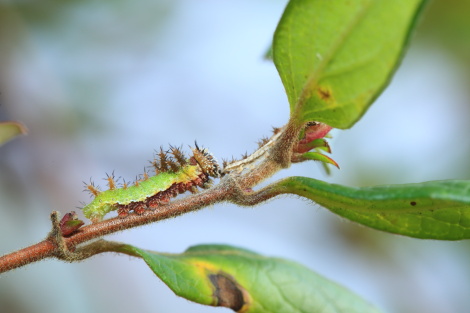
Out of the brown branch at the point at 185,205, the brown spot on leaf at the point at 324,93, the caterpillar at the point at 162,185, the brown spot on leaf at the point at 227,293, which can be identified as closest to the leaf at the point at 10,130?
the caterpillar at the point at 162,185

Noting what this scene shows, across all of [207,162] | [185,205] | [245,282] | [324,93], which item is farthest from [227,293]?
[324,93]

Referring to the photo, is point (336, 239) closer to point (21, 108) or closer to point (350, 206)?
point (21, 108)

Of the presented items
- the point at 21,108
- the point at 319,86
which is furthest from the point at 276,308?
the point at 21,108

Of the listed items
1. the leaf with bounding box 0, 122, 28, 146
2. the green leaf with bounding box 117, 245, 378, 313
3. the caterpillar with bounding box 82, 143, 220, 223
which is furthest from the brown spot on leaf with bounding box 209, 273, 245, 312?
the leaf with bounding box 0, 122, 28, 146

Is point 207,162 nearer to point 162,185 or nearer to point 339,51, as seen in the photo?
point 162,185

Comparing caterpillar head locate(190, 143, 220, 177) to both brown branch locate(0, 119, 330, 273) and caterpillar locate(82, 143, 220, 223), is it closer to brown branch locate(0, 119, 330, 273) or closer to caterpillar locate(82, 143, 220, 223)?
caterpillar locate(82, 143, 220, 223)

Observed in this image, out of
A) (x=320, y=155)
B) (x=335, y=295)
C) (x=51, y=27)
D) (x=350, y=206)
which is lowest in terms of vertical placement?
(x=335, y=295)

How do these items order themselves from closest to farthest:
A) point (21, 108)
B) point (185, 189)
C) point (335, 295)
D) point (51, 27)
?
point (335, 295), point (185, 189), point (21, 108), point (51, 27)
